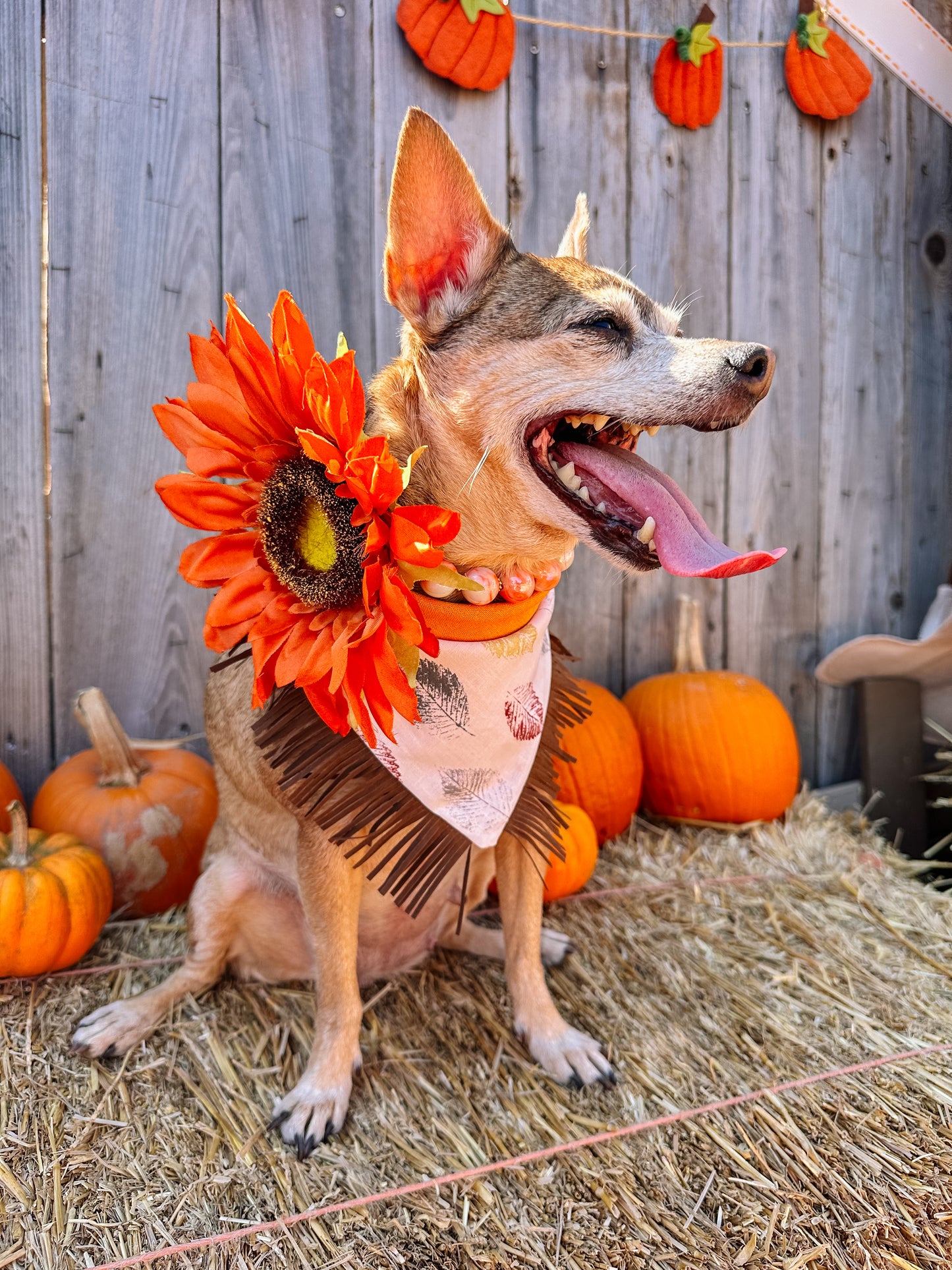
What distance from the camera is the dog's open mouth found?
1379 mm

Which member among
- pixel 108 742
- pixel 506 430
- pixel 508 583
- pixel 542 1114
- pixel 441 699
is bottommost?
pixel 542 1114

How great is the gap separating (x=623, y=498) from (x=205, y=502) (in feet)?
2.36

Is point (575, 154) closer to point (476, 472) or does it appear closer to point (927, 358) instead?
point (927, 358)

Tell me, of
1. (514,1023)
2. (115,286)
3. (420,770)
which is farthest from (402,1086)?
(115,286)

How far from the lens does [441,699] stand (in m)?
1.62

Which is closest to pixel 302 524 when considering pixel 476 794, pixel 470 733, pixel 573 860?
pixel 470 733

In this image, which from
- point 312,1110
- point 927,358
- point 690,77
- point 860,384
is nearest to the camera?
point 312,1110

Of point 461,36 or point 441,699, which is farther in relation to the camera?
point 461,36

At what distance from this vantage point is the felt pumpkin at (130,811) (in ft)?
7.19

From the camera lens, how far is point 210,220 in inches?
97.3

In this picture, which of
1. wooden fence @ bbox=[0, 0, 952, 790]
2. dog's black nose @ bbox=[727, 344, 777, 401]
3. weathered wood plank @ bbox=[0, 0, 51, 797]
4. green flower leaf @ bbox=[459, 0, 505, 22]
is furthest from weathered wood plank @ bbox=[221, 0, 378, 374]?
dog's black nose @ bbox=[727, 344, 777, 401]

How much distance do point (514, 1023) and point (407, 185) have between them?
1.70 m

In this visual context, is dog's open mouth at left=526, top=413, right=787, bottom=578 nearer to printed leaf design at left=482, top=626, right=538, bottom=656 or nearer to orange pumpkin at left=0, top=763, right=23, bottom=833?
printed leaf design at left=482, top=626, right=538, bottom=656

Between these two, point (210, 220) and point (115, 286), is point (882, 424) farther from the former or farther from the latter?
point (115, 286)
